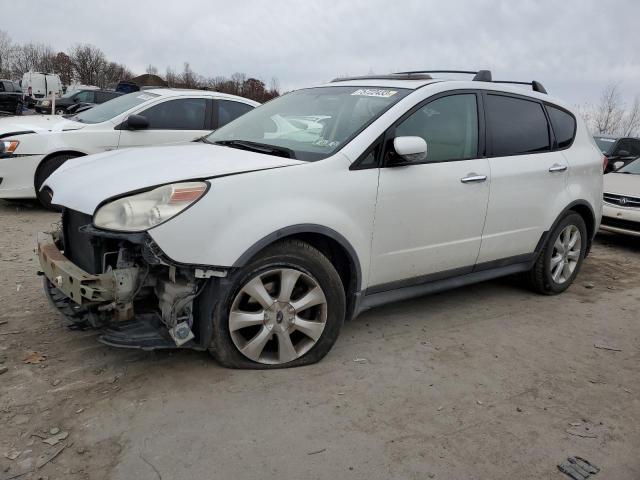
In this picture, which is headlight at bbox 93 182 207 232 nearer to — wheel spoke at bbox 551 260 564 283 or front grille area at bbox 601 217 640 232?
wheel spoke at bbox 551 260 564 283

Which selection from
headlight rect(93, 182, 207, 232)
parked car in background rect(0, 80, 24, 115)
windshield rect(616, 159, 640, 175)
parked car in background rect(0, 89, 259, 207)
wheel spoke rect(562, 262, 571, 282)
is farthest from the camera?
parked car in background rect(0, 80, 24, 115)

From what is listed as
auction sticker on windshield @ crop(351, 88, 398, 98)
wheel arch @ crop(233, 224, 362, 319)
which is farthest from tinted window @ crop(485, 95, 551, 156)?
wheel arch @ crop(233, 224, 362, 319)

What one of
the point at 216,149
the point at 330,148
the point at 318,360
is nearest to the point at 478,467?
the point at 318,360

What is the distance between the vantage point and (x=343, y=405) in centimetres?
295

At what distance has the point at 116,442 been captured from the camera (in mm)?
2527

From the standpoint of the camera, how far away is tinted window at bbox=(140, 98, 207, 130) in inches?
288

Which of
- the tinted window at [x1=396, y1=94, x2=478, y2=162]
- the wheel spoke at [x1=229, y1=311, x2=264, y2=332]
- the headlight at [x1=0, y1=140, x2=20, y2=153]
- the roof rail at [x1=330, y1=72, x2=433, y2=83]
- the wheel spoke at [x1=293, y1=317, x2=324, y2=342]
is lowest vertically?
the wheel spoke at [x1=293, y1=317, x2=324, y2=342]

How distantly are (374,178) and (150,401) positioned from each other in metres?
1.80

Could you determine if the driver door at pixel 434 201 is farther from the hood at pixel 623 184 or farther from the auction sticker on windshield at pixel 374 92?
the hood at pixel 623 184

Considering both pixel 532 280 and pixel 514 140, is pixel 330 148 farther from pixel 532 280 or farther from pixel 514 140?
pixel 532 280

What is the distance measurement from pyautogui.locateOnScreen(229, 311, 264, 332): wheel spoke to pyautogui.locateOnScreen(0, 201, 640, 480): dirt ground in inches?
12.5

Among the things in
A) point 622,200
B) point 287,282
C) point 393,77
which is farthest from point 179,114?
point 622,200

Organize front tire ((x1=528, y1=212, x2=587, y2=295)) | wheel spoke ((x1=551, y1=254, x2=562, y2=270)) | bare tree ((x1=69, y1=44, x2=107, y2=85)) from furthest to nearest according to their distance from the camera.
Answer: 1. bare tree ((x1=69, y1=44, x2=107, y2=85))
2. wheel spoke ((x1=551, y1=254, x2=562, y2=270))
3. front tire ((x1=528, y1=212, x2=587, y2=295))

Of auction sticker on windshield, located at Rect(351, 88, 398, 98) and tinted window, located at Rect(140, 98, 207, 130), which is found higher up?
auction sticker on windshield, located at Rect(351, 88, 398, 98)
